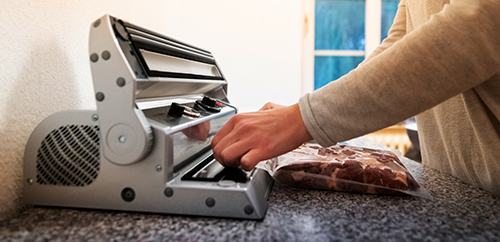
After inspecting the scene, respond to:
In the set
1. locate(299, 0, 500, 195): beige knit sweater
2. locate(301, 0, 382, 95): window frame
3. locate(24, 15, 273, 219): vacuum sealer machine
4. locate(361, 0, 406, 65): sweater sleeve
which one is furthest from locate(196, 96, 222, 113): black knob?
locate(301, 0, 382, 95): window frame

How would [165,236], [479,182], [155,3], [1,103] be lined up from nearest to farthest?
[165,236]
[1,103]
[479,182]
[155,3]

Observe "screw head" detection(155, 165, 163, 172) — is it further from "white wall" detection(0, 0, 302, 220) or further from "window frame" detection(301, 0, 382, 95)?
"window frame" detection(301, 0, 382, 95)

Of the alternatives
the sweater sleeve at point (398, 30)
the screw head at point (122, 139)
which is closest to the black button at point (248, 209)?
the screw head at point (122, 139)

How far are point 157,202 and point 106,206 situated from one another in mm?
89

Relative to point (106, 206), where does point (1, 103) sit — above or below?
above

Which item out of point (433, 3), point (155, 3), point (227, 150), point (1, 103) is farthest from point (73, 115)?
point (155, 3)

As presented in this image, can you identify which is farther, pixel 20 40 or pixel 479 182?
pixel 479 182

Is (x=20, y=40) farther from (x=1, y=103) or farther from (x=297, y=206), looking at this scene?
(x=297, y=206)

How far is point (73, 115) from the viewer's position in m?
0.55

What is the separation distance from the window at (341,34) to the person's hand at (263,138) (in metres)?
1.96

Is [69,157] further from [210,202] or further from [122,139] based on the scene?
[210,202]

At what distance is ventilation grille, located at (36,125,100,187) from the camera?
53 cm

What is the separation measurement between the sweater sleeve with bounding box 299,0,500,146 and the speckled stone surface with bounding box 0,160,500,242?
136 mm

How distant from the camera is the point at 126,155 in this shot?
1.63 ft
